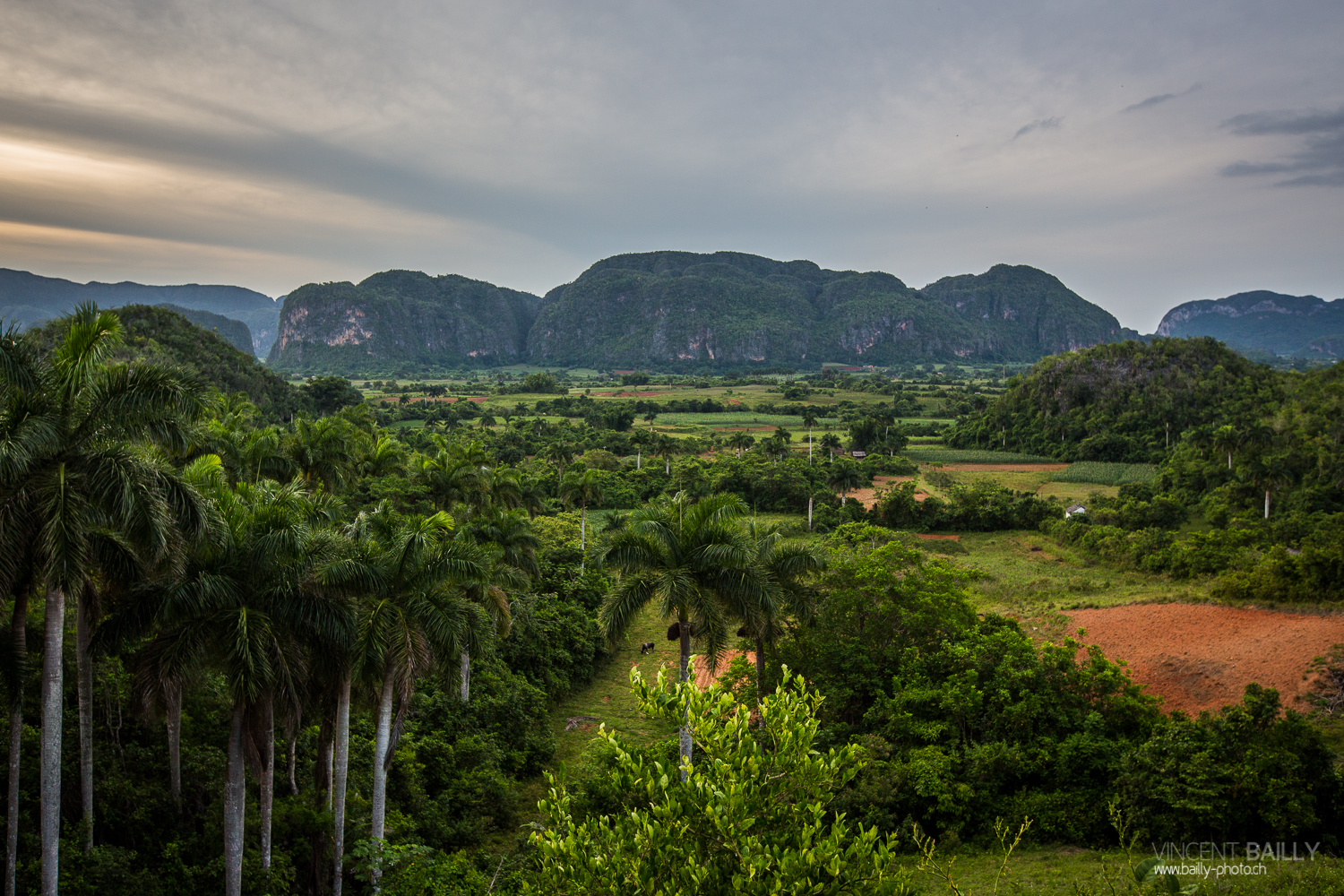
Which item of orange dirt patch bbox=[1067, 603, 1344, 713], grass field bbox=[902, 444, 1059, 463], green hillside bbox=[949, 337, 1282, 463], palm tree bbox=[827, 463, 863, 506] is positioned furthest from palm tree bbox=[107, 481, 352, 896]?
green hillside bbox=[949, 337, 1282, 463]

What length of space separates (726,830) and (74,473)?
27.5ft

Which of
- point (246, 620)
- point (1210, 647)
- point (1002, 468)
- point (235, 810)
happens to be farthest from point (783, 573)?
point (1002, 468)

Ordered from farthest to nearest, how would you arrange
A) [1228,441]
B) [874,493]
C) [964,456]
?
[964,456] < [874,493] < [1228,441]

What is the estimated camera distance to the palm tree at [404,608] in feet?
36.5

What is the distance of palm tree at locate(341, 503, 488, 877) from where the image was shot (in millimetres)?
11117

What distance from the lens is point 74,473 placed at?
844cm

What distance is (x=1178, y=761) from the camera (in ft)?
41.2

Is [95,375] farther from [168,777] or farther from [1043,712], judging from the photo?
[1043,712]

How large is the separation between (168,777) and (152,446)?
713 cm

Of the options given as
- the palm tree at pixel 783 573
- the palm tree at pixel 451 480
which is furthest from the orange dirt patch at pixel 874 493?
the palm tree at pixel 783 573

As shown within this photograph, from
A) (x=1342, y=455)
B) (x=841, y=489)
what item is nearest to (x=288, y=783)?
(x=841, y=489)

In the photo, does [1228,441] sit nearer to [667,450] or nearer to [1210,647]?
[1210,647]

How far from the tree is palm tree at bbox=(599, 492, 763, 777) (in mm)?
7583

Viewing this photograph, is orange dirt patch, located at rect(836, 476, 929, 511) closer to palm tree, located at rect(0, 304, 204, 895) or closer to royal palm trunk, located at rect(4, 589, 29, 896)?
palm tree, located at rect(0, 304, 204, 895)
